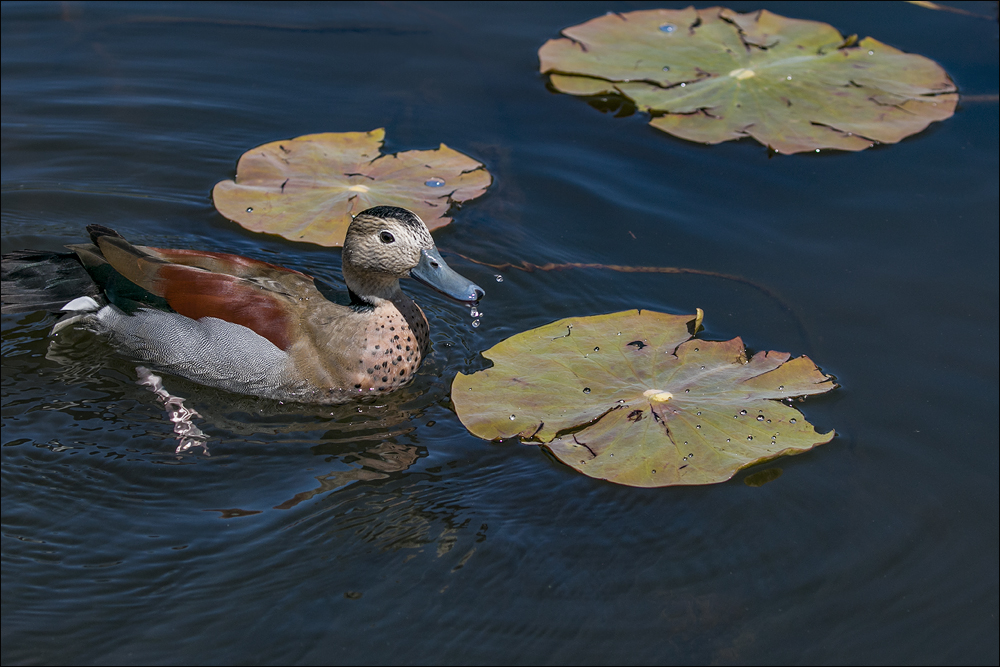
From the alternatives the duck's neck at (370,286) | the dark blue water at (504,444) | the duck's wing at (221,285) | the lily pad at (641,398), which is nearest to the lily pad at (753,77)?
the dark blue water at (504,444)

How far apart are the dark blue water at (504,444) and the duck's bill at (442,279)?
55 centimetres

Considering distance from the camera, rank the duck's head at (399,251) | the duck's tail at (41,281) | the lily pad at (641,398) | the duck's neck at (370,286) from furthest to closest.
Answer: the duck's tail at (41,281) → the duck's neck at (370,286) → the duck's head at (399,251) → the lily pad at (641,398)

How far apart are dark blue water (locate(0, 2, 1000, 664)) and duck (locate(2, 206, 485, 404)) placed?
0.18 m

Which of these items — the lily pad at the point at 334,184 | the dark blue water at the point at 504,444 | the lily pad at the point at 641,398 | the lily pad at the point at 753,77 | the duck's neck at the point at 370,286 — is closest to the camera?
the dark blue water at the point at 504,444

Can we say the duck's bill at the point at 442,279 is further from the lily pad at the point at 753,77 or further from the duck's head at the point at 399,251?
the lily pad at the point at 753,77

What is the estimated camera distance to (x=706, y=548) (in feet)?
14.4

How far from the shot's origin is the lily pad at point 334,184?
6.19m

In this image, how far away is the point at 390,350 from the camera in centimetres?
525

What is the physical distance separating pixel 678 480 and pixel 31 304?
378cm

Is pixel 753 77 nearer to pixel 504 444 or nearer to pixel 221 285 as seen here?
pixel 504 444

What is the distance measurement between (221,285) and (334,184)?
1511 millimetres

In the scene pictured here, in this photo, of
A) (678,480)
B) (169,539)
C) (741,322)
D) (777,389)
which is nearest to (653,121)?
(741,322)

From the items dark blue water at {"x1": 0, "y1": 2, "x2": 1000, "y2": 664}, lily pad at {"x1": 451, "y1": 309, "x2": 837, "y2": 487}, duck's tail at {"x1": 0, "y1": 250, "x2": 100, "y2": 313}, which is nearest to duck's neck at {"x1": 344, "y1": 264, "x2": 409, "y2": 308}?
dark blue water at {"x1": 0, "y1": 2, "x2": 1000, "y2": 664}

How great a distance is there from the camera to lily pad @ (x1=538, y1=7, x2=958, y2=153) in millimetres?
7070
